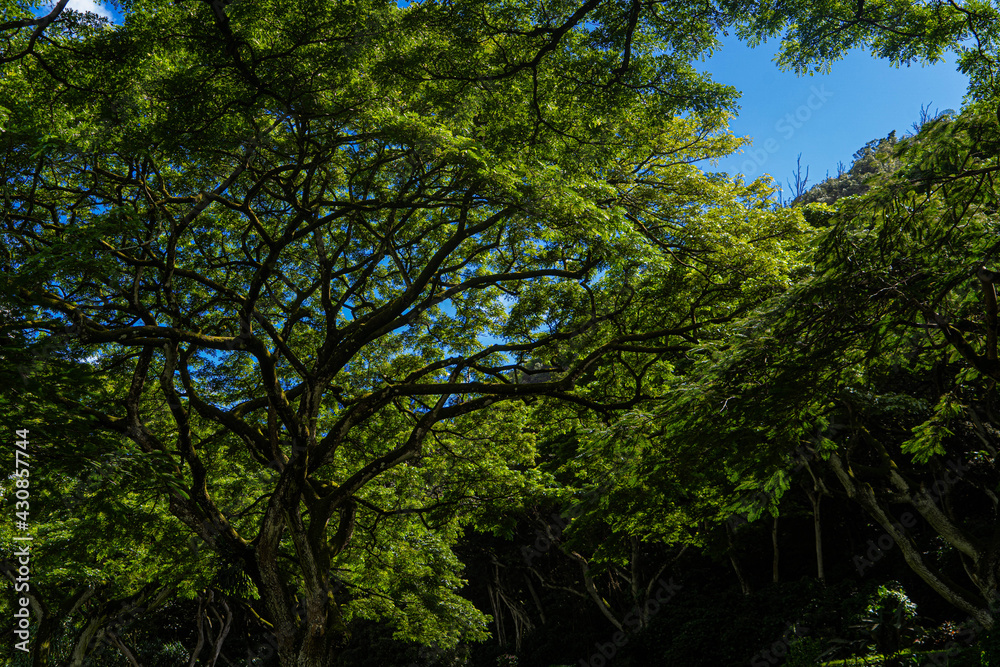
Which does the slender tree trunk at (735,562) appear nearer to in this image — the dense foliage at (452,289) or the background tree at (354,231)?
the dense foliage at (452,289)

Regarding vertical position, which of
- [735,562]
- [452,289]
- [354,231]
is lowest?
[735,562]

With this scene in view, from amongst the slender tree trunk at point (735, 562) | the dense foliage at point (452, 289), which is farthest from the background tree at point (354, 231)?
the slender tree trunk at point (735, 562)

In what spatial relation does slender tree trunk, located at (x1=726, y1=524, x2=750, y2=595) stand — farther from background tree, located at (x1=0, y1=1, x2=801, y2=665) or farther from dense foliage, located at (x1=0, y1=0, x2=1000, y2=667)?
background tree, located at (x1=0, y1=1, x2=801, y2=665)

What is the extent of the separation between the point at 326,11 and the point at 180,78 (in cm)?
179

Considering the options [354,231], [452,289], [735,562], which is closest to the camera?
[452,289]

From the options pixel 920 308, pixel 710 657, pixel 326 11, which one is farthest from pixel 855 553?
pixel 326 11

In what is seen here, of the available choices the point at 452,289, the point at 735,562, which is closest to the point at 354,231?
the point at 452,289

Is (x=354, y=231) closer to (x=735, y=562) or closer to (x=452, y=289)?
(x=452, y=289)

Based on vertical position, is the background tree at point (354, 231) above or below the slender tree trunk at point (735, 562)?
above

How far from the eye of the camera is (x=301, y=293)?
1093cm

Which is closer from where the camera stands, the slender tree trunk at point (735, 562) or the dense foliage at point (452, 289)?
the dense foliage at point (452, 289)

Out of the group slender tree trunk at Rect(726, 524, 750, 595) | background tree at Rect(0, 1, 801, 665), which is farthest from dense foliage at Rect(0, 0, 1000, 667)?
slender tree trunk at Rect(726, 524, 750, 595)

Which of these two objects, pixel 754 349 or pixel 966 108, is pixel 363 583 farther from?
pixel 966 108

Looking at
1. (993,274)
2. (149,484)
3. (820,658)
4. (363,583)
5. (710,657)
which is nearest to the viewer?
(993,274)
